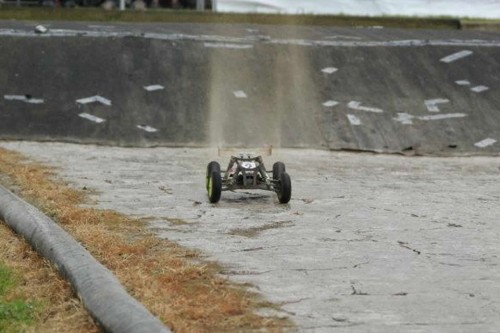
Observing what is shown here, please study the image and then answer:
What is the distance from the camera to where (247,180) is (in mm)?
14062

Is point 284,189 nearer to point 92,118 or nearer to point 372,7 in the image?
point 92,118

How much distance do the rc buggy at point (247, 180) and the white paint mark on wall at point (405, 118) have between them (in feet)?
31.3

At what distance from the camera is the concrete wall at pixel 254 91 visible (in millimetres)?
22578

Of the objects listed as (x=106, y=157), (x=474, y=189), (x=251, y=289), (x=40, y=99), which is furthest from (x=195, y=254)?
(x=40, y=99)

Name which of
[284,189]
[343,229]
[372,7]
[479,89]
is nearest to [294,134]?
[479,89]

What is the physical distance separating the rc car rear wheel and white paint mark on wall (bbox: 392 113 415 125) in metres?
10.3

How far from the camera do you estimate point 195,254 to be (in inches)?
388

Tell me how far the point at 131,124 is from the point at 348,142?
435 centimetres

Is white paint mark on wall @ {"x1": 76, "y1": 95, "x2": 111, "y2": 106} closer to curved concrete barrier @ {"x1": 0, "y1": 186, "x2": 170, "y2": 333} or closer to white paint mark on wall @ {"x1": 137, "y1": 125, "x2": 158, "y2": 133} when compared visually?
white paint mark on wall @ {"x1": 137, "y1": 125, "x2": 158, "y2": 133}

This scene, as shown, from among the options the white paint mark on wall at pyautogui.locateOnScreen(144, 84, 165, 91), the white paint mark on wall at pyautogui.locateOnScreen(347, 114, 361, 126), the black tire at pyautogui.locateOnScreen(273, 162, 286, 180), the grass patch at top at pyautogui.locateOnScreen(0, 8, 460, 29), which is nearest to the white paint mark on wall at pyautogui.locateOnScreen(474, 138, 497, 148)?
the white paint mark on wall at pyautogui.locateOnScreen(347, 114, 361, 126)

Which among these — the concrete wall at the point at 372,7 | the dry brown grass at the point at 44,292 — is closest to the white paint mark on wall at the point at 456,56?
the concrete wall at the point at 372,7

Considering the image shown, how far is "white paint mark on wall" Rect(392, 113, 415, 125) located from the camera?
2344 centimetres

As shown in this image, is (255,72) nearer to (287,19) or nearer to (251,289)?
(287,19)

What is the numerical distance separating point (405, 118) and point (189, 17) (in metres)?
9.74
